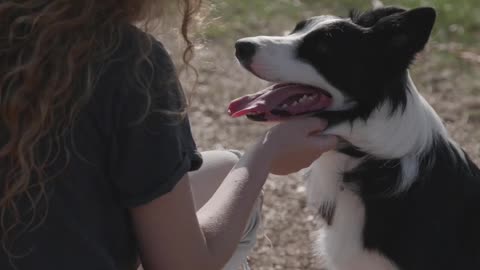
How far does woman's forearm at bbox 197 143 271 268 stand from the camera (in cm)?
180

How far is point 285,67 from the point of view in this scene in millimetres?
2336

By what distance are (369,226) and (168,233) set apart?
110 cm

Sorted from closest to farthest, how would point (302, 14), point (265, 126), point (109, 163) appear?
1. point (109, 163)
2. point (265, 126)
3. point (302, 14)

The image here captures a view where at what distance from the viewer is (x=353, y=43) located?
2396 millimetres

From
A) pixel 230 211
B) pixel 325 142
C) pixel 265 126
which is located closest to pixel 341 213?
pixel 325 142

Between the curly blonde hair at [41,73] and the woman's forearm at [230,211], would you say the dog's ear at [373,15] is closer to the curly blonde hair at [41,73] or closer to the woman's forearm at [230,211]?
the woman's forearm at [230,211]

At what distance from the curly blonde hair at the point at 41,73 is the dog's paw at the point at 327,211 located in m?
1.32

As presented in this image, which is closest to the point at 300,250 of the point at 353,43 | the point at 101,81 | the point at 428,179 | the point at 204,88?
the point at 428,179

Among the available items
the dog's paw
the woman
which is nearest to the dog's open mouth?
the dog's paw

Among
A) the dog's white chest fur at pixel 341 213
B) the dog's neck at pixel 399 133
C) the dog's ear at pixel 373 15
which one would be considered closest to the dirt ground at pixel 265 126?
the dog's white chest fur at pixel 341 213

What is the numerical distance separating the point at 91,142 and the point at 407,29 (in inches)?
43.8

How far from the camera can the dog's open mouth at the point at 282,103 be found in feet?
7.72

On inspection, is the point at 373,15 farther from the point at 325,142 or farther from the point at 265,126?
the point at 265,126

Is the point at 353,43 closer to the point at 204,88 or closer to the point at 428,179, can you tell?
the point at 428,179
